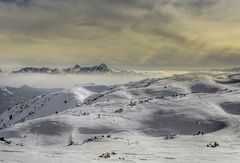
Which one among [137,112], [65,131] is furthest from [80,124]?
[137,112]

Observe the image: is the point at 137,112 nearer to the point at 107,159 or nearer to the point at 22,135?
the point at 22,135

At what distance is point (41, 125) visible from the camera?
43.2 m

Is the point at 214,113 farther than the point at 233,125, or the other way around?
the point at 214,113

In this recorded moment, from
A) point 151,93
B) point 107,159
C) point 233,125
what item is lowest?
point 107,159

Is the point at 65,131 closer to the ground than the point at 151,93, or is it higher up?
closer to the ground

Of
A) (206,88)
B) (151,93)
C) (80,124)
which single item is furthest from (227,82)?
(80,124)

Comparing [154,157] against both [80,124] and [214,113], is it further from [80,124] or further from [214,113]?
[214,113]

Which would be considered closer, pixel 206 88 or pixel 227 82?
pixel 206 88

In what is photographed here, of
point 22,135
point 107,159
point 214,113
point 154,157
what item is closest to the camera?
point 107,159

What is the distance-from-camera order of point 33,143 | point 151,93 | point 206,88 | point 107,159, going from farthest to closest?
point 206,88 → point 151,93 → point 33,143 → point 107,159

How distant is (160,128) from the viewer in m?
43.5

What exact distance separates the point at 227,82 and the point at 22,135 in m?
85.0

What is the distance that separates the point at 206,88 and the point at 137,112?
60.7 metres

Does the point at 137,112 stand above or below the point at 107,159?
above
